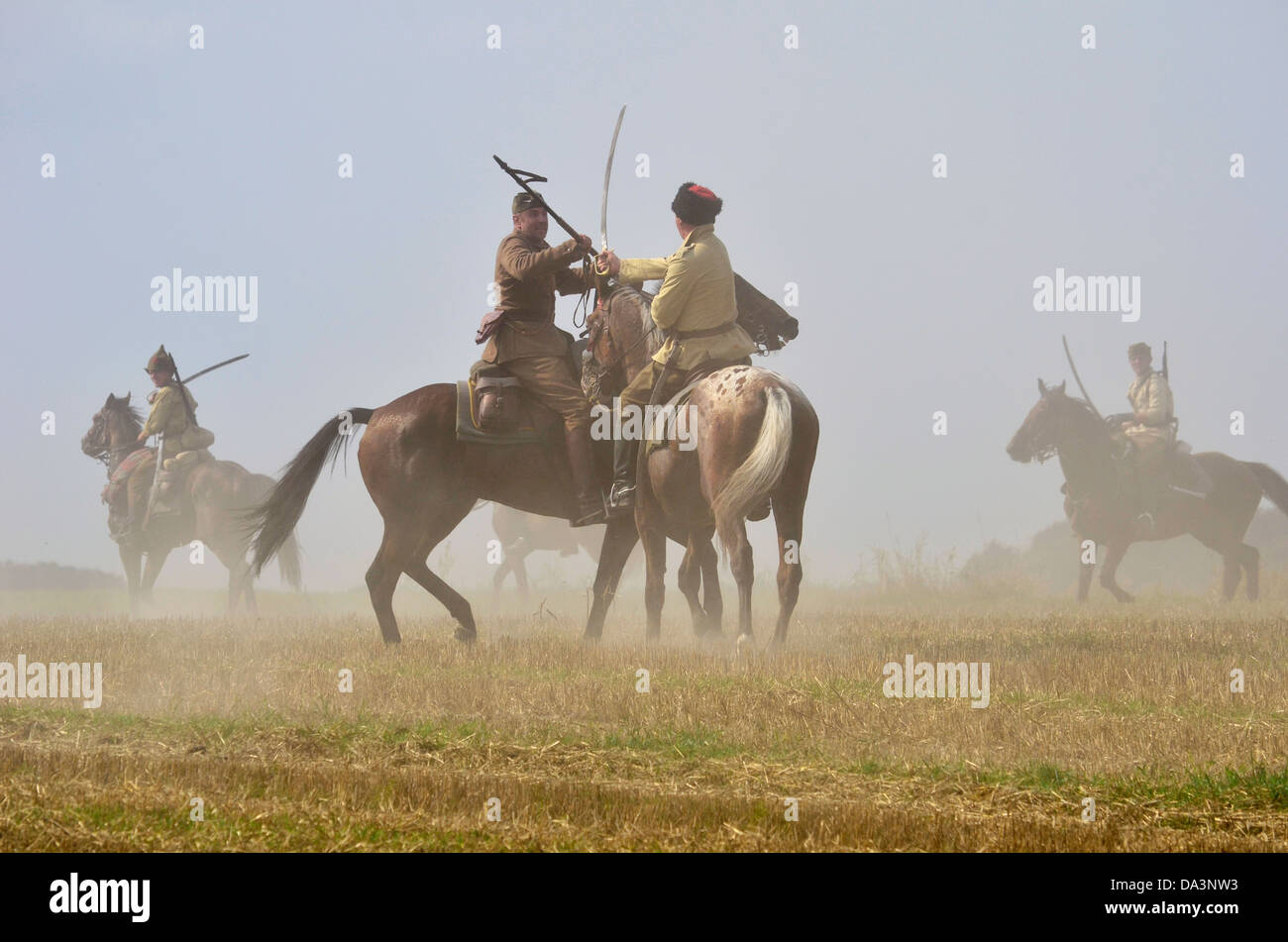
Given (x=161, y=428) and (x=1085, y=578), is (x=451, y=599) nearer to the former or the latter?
(x=161, y=428)

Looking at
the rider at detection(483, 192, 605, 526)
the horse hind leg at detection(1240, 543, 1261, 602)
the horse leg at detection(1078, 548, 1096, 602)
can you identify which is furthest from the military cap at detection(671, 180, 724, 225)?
the horse hind leg at detection(1240, 543, 1261, 602)

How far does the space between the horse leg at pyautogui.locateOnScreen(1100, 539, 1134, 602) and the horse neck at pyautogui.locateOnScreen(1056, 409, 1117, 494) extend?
0.85 meters

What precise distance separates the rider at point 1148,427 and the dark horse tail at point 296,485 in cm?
1258

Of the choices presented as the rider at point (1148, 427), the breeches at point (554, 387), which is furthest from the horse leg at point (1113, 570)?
the breeches at point (554, 387)

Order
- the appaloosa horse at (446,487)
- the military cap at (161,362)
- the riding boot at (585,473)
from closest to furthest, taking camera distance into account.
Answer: the riding boot at (585,473) < the appaloosa horse at (446,487) < the military cap at (161,362)

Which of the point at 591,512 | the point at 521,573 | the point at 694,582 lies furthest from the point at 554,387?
the point at 521,573

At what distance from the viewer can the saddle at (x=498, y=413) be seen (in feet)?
38.8

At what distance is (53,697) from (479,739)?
Result: 370cm

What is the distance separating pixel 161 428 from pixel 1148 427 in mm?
14242

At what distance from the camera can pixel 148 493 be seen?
19.3 m

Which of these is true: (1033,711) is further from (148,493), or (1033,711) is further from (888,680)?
(148,493)

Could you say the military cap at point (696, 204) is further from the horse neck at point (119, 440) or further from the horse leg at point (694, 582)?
the horse neck at point (119, 440)

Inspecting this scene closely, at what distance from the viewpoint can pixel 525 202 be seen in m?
12.1
